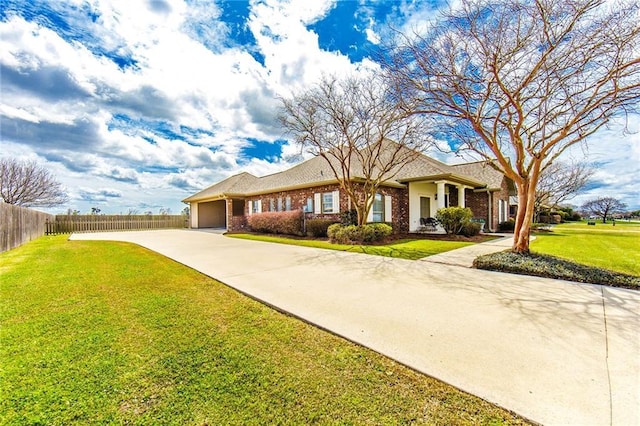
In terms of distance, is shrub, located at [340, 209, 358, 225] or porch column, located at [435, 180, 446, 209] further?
porch column, located at [435, 180, 446, 209]

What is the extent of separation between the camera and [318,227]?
48.5 feet

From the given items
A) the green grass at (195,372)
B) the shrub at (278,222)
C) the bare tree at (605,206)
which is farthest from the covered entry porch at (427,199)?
the bare tree at (605,206)

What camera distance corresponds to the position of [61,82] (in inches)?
343

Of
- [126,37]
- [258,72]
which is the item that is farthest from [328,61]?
[126,37]

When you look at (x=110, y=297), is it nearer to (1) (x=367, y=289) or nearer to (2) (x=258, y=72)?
(1) (x=367, y=289)

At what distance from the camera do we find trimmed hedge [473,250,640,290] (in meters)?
5.58

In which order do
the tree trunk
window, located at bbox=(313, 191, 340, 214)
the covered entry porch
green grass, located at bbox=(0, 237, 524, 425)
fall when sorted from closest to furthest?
green grass, located at bbox=(0, 237, 524, 425)
the tree trunk
window, located at bbox=(313, 191, 340, 214)
the covered entry porch

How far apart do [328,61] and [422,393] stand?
489 inches

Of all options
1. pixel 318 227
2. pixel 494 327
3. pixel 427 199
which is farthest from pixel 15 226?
pixel 427 199

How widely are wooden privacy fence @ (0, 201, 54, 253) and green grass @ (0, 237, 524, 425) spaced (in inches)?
319

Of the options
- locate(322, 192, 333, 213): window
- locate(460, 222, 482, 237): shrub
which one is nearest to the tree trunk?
locate(460, 222, 482, 237): shrub

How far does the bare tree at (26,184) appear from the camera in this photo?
24297mm

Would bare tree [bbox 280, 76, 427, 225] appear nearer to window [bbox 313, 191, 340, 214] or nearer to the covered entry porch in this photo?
window [bbox 313, 191, 340, 214]

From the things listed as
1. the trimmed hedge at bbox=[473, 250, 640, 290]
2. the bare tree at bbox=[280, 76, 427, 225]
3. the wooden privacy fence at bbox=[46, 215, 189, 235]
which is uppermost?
the bare tree at bbox=[280, 76, 427, 225]
